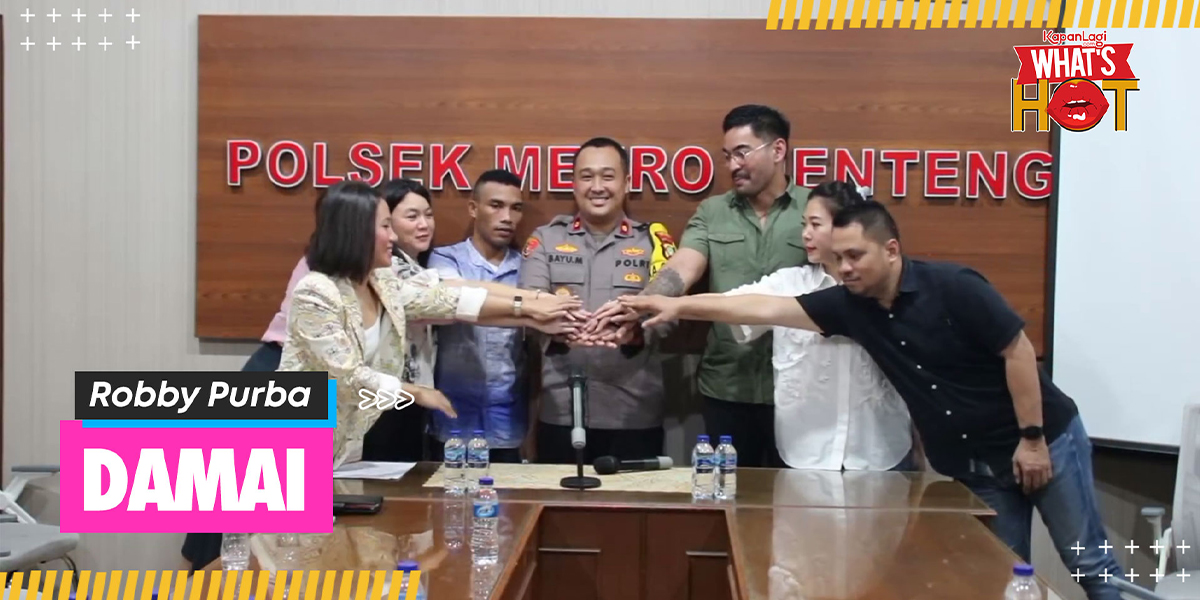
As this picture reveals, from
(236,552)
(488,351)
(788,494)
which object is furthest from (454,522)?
(488,351)

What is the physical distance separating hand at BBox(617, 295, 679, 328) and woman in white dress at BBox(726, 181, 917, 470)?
0.35m

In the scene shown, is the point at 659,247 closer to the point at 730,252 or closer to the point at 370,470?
the point at 730,252

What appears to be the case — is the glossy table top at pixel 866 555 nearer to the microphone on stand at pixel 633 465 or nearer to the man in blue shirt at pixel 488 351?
the microphone on stand at pixel 633 465

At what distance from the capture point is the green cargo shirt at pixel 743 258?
3318mm

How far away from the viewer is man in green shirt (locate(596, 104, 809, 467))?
Result: 130 inches

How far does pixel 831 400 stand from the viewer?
3010 mm

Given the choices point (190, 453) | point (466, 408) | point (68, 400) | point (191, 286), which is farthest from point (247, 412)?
point (68, 400)

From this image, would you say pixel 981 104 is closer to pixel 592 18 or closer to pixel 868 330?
pixel 868 330

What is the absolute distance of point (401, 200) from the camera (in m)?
3.37

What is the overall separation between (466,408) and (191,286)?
1.29 m

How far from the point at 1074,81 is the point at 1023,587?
2.37m

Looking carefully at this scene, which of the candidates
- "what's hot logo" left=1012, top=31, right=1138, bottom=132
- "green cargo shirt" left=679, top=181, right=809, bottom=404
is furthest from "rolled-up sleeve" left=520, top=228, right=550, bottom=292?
"what's hot logo" left=1012, top=31, right=1138, bottom=132

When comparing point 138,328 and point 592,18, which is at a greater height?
point 592,18

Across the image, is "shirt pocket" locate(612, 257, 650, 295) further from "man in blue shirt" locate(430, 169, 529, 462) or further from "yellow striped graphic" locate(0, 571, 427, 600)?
"yellow striped graphic" locate(0, 571, 427, 600)
